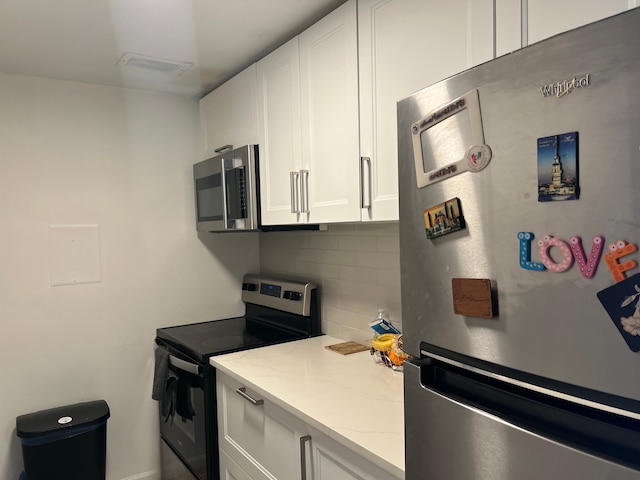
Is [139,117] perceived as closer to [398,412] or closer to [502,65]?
[398,412]

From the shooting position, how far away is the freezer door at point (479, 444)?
24.3 inches

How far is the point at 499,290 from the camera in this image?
728 mm

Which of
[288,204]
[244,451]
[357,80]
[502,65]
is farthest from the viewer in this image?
[288,204]

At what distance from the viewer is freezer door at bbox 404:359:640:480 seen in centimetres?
62

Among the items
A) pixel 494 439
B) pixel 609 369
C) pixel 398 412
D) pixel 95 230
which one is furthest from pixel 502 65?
pixel 95 230

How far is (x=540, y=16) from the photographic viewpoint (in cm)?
100

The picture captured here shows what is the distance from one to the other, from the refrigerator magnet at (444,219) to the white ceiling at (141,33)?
1.15 meters

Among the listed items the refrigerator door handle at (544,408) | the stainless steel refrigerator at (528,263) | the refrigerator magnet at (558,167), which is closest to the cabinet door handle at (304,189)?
the stainless steel refrigerator at (528,263)

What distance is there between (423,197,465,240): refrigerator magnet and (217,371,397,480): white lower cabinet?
2.17 feet

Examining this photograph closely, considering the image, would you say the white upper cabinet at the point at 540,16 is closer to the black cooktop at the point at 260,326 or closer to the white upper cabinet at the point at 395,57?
the white upper cabinet at the point at 395,57

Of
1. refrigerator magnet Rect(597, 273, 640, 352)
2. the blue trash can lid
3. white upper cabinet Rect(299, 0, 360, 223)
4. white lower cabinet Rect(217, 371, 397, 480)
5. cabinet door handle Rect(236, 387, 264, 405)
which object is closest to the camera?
refrigerator magnet Rect(597, 273, 640, 352)

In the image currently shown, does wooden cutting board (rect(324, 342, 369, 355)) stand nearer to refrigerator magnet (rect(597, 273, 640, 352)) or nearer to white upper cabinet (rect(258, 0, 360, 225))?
white upper cabinet (rect(258, 0, 360, 225))

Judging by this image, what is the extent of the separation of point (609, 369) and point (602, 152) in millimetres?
272

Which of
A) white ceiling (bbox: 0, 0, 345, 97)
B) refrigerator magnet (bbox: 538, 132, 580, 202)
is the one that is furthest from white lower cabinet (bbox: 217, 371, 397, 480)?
white ceiling (bbox: 0, 0, 345, 97)
